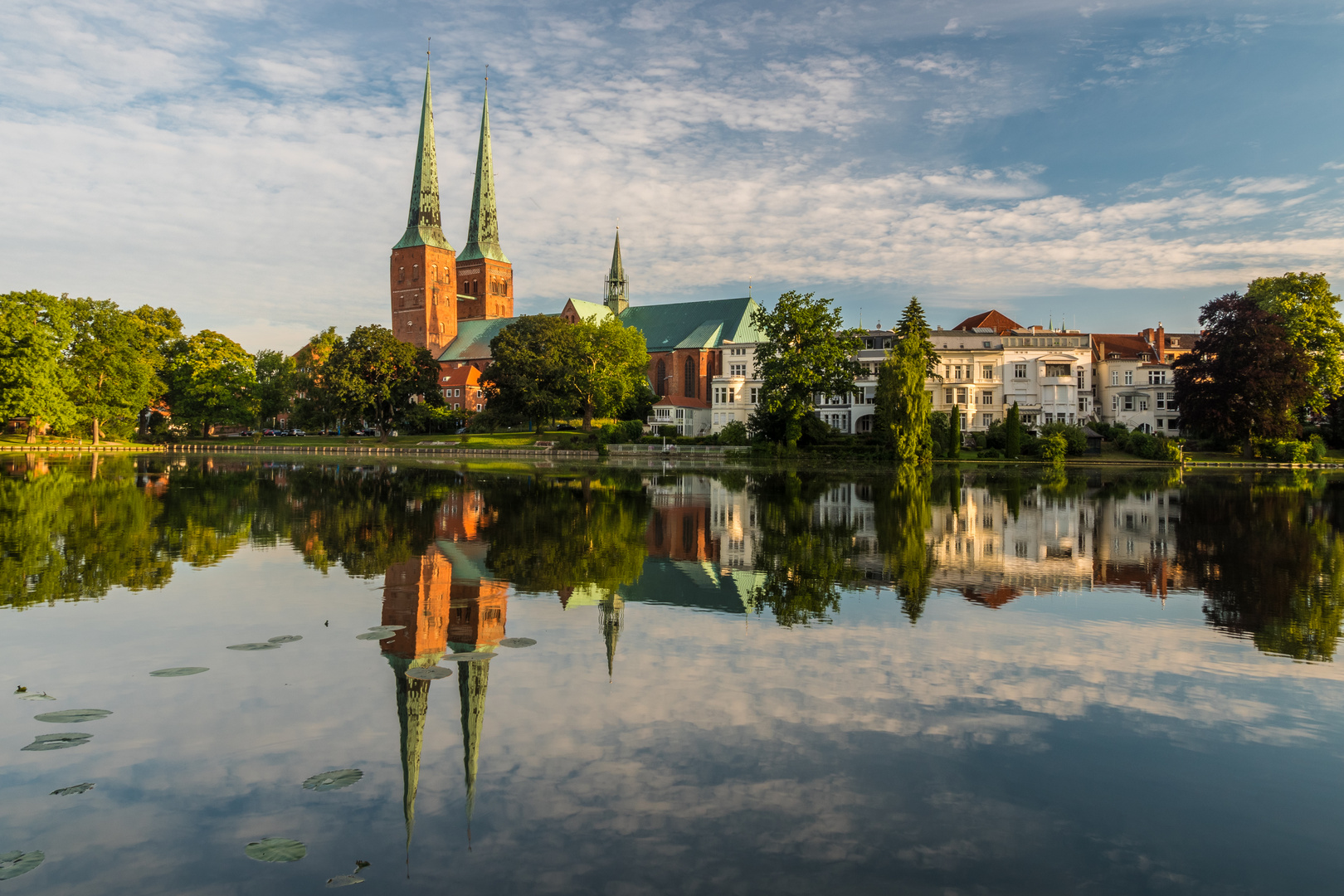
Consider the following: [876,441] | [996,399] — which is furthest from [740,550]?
[996,399]

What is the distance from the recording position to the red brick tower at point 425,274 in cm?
11394

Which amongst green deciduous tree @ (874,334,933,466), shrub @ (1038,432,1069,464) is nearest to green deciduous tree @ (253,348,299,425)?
green deciduous tree @ (874,334,933,466)

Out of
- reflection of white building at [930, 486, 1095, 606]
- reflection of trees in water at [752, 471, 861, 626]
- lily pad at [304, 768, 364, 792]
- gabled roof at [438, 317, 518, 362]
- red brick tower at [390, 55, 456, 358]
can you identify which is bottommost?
reflection of white building at [930, 486, 1095, 606]

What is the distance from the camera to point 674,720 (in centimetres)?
782

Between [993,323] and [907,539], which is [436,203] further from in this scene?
[907,539]

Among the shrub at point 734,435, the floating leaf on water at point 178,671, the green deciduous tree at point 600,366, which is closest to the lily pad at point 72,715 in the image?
the floating leaf on water at point 178,671

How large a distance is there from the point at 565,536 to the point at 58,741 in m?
13.4

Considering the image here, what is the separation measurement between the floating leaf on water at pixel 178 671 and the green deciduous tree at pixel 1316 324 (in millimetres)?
72316

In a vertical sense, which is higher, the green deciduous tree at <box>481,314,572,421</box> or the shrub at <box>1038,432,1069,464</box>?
the green deciduous tree at <box>481,314,572,421</box>

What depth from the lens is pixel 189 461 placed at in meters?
60.3

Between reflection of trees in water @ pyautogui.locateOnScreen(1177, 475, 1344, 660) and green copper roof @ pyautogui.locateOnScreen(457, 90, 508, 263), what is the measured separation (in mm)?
106704

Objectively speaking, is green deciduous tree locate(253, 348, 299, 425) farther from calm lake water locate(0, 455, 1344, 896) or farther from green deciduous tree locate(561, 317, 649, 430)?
calm lake water locate(0, 455, 1344, 896)

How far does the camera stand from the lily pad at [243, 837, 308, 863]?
539 centimetres

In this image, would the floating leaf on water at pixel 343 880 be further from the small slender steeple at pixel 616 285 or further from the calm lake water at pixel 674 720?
the small slender steeple at pixel 616 285
